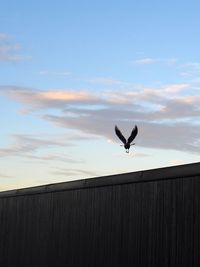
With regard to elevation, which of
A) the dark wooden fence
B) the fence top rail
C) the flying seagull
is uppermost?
the flying seagull

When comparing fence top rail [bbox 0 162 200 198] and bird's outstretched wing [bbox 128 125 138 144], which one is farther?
bird's outstretched wing [bbox 128 125 138 144]

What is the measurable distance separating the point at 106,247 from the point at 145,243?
1748mm

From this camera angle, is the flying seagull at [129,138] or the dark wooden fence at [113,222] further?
the flying seagull at [129,138]

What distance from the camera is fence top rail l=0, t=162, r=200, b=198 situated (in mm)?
10938

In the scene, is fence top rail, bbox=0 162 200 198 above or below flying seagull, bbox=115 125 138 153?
below

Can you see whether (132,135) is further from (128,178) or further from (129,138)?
(128,178)

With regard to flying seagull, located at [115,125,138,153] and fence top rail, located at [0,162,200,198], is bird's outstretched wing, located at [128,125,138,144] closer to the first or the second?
flying seagull, located at [115,125,138,153]

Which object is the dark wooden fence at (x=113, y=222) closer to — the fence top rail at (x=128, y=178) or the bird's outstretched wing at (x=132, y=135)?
the fence top rail at (x=128, y=178)

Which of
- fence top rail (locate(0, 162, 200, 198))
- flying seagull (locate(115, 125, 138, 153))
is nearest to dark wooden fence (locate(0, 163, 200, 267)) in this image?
fence top rail (locate(0, 162, 200, 198))

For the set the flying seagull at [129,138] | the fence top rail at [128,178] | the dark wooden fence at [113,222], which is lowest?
the dark wooden fence at [113,222]

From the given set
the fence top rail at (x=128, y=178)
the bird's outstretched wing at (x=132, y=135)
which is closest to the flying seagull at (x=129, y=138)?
the bird's outstretched wing at (x=132, y=135)

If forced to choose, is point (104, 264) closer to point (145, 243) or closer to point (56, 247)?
point (145, 243)

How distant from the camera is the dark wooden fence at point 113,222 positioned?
10.9 meters

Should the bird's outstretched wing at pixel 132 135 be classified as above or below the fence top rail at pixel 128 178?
above
